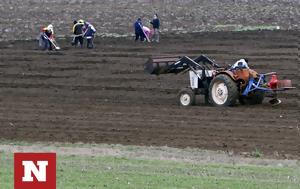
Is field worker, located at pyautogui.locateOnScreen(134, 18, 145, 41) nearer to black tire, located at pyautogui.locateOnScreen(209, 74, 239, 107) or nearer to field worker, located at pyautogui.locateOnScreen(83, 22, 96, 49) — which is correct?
field worker, located at pyautogui.locateOnScreen(83, 22, 96, 49)

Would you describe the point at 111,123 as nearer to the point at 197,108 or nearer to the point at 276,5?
the point at 197,108

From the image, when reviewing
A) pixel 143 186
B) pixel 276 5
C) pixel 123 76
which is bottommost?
pixel 143 186

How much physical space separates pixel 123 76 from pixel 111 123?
9584 mm

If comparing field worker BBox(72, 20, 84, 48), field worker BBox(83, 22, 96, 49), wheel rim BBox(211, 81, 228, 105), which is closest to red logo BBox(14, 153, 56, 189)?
wheel rim BBox(211, 81, 228, 105)

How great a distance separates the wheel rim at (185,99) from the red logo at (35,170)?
16024 mm

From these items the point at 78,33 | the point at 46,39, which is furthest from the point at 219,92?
the point at 78,33

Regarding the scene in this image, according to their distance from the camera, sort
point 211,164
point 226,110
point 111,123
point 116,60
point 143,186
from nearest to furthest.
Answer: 1. point 143,186
2. point 211,164
3. point 111,123
4. point 226,110
5. point 116,60

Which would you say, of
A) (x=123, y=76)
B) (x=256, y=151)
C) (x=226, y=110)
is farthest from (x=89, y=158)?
(x=123, y=76)

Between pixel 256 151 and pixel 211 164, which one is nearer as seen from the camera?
pixel 211 164

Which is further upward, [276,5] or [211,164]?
[276,5]

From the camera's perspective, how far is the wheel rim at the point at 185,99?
2367cm

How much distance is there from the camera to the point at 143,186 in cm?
1280

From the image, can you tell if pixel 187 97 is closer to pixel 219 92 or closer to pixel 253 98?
pixel 219 92

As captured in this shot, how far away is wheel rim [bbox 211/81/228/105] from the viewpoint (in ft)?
73.9
